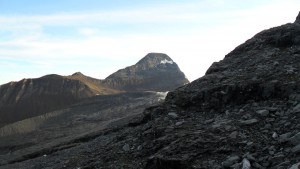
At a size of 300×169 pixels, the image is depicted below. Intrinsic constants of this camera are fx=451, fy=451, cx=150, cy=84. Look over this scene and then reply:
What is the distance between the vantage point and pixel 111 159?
1358 centimetres

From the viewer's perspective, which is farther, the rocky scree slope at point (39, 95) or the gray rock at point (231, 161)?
the rocky scree slope at point (39, 95)

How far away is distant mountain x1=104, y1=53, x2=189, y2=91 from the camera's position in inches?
3696

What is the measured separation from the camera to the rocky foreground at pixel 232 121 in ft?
32.9

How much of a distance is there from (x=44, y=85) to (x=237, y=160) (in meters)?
75.7

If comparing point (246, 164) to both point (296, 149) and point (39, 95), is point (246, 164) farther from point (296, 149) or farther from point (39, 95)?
point (39, 95)

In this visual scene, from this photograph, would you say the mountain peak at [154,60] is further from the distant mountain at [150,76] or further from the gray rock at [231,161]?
the gray rock at [231,161]

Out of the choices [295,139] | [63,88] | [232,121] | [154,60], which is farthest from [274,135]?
[154,60]

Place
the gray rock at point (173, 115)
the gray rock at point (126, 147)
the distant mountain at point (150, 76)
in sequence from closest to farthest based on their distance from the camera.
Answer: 1. the gray rock at point (126, 147)
2. the gray rock at point (173, 115)
3. the distant mountain at point (150, 76)

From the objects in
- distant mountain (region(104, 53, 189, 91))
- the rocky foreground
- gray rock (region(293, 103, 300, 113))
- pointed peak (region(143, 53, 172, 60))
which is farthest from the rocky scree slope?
gray rock (region(293, 103, 300, 113))

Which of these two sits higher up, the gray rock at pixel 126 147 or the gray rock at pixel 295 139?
the gray rock at pixel 295 139

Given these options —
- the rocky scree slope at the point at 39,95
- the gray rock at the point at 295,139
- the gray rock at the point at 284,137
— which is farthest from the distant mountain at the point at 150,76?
the gray rock at the point at 295,139

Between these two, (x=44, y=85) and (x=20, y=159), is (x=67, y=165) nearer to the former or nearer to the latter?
(x=20, y=159)

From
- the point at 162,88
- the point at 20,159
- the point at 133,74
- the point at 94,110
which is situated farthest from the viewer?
the point at 133,74

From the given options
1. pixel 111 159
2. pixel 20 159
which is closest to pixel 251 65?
pixel 111 159
